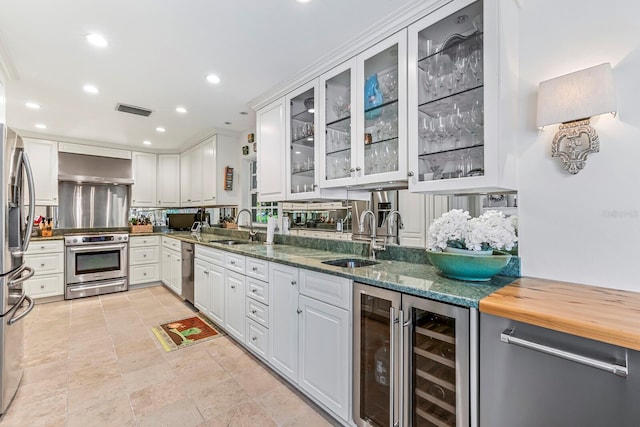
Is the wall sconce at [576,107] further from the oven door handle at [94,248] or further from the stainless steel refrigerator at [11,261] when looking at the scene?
the oven door handle at [94,248]

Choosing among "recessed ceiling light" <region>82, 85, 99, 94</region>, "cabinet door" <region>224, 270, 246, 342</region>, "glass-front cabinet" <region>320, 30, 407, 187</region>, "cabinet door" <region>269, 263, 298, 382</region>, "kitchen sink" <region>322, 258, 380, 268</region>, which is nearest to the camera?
"glass-front cabinet" <region>320, 30, 407, 187</region>

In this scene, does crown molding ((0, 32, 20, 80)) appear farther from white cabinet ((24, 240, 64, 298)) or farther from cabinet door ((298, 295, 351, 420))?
cabinet door ((298, 295, 351, 420))

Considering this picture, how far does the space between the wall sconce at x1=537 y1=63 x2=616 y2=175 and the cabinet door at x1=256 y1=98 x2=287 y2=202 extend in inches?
83.9

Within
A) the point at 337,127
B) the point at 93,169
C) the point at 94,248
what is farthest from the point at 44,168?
the point at 337,127

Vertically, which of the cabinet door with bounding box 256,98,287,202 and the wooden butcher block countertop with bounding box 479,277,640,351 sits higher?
the cabinet door with bounding box 256,98,287,202

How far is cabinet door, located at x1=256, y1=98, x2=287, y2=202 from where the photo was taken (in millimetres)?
3029

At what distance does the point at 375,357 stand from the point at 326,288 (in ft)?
1.56

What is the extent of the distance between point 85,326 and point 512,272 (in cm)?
425

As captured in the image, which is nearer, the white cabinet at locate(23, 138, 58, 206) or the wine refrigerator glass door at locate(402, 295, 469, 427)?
the wine refrigerator glass door at locate(402, 295, 469, 427)

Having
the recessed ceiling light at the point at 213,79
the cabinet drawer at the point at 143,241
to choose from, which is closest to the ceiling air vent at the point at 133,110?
the recessed ceiling light at the point at 213,79

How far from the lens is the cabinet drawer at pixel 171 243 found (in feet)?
14.8

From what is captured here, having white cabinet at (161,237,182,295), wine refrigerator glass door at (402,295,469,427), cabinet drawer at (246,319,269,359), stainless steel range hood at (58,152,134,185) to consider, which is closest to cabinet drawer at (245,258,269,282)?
cabinet drawer at (246,319,269,359)

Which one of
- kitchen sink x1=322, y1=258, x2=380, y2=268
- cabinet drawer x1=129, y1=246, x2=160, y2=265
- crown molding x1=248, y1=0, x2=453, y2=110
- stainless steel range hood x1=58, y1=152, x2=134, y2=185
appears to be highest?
crown molding x1=248, y1=0, x2=453, y2=110

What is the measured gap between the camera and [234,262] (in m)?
2.90
